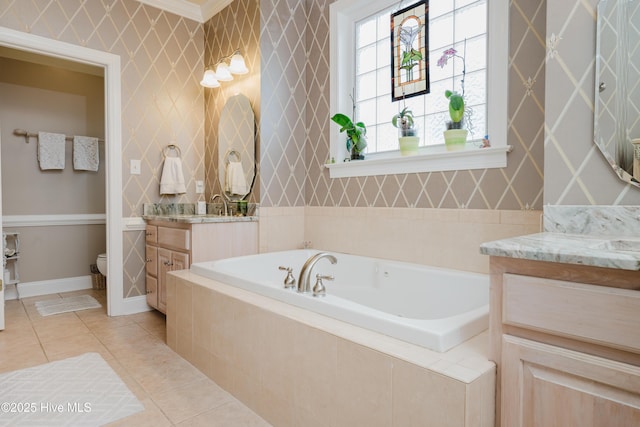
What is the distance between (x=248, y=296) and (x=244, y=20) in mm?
2354

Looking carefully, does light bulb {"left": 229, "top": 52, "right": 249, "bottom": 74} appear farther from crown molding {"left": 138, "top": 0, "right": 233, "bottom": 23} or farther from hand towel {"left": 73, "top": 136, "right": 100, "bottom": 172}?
hand towel {"left": 73, "top": 136, "right": 100, "bottom": 172}

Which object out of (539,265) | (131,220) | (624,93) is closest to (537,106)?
(624,93)

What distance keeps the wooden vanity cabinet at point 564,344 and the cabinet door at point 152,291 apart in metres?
2.72

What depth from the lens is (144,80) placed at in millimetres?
3195

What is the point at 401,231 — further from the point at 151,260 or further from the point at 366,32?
the point at 151,260

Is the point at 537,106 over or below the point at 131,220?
over

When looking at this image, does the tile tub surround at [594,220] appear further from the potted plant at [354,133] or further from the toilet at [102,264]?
the toilet at [102,264]

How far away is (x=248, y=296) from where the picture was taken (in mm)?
1767

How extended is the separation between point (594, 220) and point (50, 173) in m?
4.67

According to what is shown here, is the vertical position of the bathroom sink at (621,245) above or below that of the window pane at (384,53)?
below

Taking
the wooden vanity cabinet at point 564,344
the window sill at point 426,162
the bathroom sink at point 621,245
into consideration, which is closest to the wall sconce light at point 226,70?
the window sill at point 426,162

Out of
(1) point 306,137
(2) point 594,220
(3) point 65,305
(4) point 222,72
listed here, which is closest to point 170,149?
(4) point 222,72

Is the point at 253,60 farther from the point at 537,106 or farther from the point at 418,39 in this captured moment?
the point at 537,106

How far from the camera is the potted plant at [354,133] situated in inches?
106
